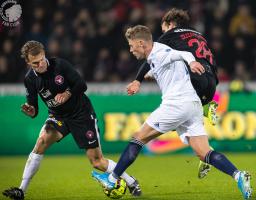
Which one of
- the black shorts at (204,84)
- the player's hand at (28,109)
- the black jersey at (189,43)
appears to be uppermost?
the black jersey at (189,43)

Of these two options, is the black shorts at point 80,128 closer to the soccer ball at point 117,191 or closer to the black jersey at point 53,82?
the black jersey at point 53,82

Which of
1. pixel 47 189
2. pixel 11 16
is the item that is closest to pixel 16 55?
pixel 11 16

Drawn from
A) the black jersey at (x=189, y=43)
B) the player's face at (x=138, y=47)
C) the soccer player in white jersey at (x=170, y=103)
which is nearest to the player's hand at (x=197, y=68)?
the soccer player in white jersey at (x=170, y=103)

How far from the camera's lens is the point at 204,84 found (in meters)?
8.55

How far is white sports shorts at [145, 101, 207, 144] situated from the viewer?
7.78 meters

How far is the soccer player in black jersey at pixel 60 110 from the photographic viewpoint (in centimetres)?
843

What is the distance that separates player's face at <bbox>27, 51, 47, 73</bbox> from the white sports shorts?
1.44 m

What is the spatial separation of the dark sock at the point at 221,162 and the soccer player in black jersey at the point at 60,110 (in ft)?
4.37

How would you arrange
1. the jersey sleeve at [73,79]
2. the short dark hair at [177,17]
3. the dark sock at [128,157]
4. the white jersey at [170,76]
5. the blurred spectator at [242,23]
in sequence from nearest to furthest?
the white jersey at [170,76] → the dark sock at [128,157] → the jersey sleeve at [73,79] → the short dark hair at [177,17] → the blurred spectator at [242,23]

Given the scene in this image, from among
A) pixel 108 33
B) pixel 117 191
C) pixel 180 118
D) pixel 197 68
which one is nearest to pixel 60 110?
pixel 117 191

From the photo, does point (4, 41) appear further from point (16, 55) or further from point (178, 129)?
point (178, 129)

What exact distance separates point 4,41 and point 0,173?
4.95 m

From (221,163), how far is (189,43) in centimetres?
184

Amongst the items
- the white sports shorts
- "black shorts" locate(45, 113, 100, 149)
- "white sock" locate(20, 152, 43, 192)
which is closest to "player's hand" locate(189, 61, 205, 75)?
the white sports shorts
